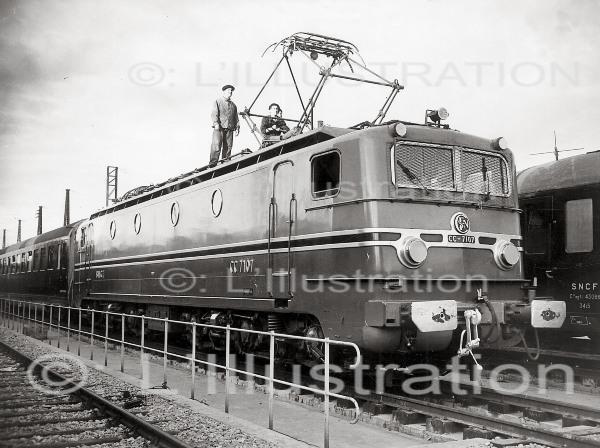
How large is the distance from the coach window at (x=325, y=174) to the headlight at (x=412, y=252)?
116 centimetres

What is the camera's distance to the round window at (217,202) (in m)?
→ 10.8

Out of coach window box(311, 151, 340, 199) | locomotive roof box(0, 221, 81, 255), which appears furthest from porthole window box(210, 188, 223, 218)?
locomotive roof box(0, 221, 81, 255)

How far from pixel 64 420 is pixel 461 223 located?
5.34m

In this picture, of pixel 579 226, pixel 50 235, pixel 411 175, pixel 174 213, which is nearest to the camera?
pixel 411 175

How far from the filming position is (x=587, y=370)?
10.2 meters

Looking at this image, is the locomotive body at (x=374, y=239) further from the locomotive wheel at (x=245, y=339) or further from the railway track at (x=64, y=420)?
the railway track at (x=64, y=420)

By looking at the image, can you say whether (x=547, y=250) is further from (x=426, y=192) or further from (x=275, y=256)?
(x=275, y=256)

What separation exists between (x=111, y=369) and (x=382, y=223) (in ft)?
19.2

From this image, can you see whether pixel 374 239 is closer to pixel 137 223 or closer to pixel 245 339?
pixel 245 339

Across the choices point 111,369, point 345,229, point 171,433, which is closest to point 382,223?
point 345,229

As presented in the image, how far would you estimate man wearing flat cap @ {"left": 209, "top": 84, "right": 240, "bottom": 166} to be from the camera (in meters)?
13.1

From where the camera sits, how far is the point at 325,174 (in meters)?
8.43

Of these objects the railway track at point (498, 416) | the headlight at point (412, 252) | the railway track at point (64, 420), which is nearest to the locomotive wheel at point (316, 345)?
the railway track at point (498, 416)

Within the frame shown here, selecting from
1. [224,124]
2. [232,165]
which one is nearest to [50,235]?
Answer: [224,124]
